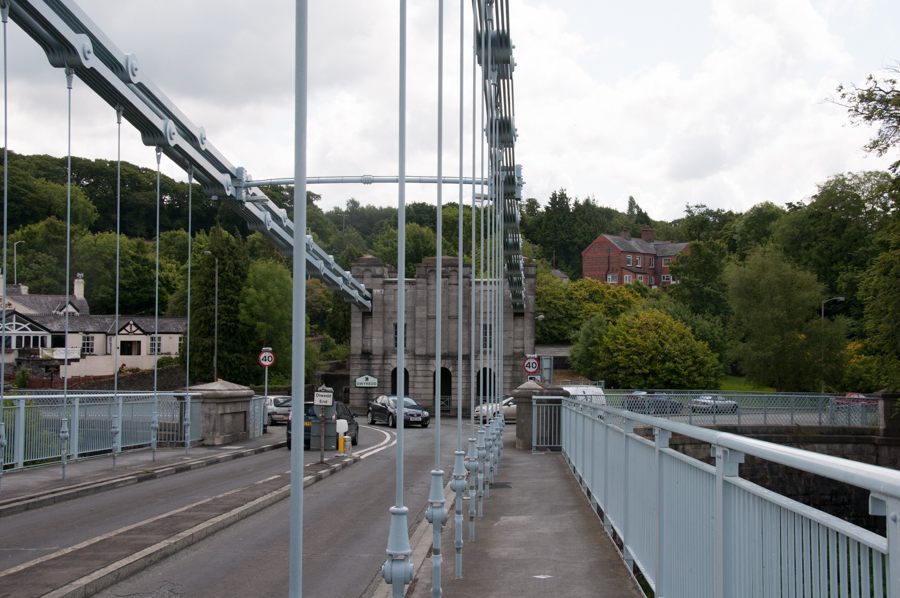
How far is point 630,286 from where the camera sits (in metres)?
78.9

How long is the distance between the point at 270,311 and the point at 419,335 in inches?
441

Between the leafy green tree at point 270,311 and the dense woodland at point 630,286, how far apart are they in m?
0.11

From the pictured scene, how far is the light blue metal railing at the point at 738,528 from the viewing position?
2213mm

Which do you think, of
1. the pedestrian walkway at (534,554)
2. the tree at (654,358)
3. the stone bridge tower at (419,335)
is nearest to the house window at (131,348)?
the stone bridge tower at (419,335)

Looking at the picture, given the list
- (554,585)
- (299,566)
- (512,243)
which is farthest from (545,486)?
(512,243)

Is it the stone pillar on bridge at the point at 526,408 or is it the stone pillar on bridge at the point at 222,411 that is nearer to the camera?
the stone pillar on bridge at the point at 222,411

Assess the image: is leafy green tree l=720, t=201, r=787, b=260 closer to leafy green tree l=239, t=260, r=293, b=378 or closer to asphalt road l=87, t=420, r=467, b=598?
leafy green tree l=239, t=260, r=293, b=378

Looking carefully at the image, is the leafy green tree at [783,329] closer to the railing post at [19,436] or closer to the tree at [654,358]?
the tree at [654,358]

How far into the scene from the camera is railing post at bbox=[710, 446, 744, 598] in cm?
362

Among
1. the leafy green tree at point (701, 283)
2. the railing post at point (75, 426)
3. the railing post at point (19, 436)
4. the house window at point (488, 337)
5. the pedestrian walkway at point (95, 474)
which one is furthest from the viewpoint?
the leafy green tree at point (701, 283)

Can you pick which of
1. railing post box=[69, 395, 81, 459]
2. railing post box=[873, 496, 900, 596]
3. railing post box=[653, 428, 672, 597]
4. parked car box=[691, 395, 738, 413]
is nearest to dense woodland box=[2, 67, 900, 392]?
parked car box=[691, 395, 738, 413]

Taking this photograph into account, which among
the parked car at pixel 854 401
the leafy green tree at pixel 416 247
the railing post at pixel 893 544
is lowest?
the parked car at pixel 854 401

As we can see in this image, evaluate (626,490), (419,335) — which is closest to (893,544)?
(626,490)

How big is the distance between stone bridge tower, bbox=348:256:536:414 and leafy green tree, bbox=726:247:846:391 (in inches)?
570
